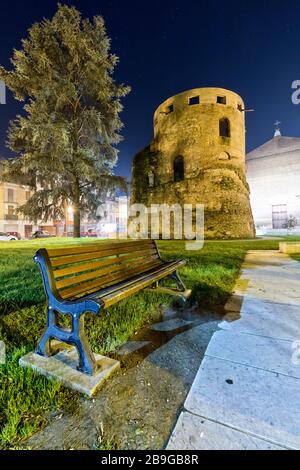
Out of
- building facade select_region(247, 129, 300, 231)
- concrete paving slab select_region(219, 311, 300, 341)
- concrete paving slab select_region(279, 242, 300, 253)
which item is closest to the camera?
concrete paving slab select_region(219, 311, 300, 341)

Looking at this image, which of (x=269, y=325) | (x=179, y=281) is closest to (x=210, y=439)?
(x=269, y=325)

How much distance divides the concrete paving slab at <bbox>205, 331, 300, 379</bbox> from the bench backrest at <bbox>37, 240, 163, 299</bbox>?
3.90 feet

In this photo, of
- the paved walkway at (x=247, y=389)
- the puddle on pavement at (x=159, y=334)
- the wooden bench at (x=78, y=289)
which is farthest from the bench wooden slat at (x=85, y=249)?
the paved walkway at (x=247, y=389)

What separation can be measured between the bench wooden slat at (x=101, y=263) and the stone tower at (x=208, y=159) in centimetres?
1549

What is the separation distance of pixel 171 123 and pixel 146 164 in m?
4.32

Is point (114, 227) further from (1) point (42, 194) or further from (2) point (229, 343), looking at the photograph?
(2) point (229, 343)

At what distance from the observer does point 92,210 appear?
52.3ft

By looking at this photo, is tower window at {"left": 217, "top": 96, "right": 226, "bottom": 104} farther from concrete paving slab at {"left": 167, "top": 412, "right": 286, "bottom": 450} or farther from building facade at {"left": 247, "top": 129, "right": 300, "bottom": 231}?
concrete paving slab at {"left": 167, "top": 412, "right": 286, "bottom": 450}

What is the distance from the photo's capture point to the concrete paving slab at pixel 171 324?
7.54 ft

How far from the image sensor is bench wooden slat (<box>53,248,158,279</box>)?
185 cm

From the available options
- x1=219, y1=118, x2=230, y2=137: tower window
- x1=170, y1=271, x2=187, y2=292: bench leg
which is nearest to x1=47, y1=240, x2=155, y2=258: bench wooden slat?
x1=170, y1=271, x2=187, y2=292: bench leg

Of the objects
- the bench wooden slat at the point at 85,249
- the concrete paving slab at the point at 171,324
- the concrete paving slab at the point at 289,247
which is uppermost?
the bench wooden slat at the point at 85,249

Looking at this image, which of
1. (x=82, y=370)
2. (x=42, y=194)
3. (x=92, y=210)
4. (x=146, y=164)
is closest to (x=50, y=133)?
(x=42, y=194)

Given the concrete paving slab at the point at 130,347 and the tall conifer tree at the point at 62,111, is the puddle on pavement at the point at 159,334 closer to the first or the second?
the concrete paving slab at the point at 130,347
